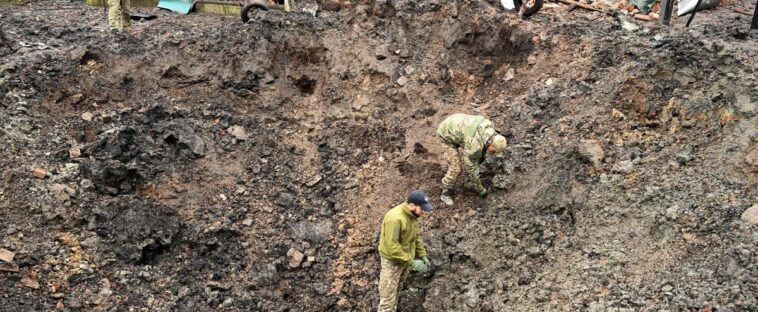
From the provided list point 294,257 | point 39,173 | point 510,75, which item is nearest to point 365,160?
point 294,257

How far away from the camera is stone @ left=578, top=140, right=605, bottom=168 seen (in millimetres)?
6557

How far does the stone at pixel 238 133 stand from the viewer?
8.41 metres

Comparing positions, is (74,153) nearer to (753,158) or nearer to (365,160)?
(365,160)

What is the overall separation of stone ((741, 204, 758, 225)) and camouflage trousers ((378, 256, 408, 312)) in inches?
118

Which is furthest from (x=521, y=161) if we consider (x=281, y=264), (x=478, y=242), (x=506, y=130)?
(x=281, y=264)

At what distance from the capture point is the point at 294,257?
6934 mm

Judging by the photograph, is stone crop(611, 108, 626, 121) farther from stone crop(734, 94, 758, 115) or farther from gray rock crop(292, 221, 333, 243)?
gray rock crop(292, 221, 333, 243)

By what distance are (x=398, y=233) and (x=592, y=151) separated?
8.33 ft

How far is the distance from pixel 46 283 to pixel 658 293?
216 inches

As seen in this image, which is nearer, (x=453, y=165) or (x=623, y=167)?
(x=623, y=167)

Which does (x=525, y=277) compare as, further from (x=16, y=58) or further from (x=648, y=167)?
(x=16, y=58)

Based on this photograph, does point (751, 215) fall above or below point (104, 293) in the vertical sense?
above

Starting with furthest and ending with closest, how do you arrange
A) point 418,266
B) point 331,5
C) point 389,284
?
point 331,5 < point 418,266 < point 389,284

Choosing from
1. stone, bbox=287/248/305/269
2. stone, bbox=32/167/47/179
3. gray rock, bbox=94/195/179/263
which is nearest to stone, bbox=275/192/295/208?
stone, bbox=287/248/305/269
